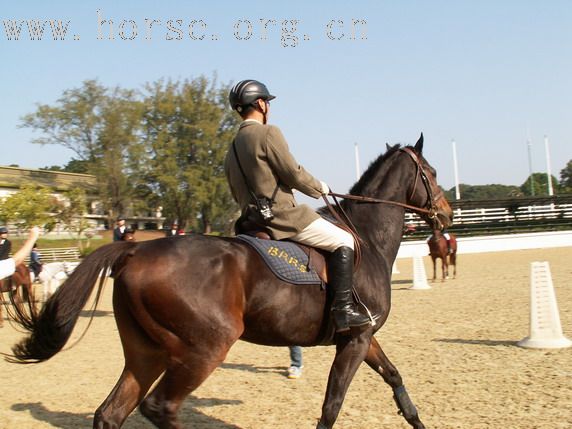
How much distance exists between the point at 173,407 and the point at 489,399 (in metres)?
3.56

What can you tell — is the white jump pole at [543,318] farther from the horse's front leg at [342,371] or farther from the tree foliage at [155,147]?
the tree foliage at [155,147]

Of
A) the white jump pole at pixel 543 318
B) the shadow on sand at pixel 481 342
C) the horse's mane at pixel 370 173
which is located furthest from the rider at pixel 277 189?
the shadow on sand at pixel 481 342

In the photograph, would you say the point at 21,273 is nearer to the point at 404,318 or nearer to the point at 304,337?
the point at 404,318

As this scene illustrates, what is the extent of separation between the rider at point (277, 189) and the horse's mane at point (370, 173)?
3.17ft

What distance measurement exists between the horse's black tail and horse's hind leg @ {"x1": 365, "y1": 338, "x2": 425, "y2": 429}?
2.54 metres

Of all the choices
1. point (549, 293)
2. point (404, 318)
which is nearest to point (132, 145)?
point (404, 318)

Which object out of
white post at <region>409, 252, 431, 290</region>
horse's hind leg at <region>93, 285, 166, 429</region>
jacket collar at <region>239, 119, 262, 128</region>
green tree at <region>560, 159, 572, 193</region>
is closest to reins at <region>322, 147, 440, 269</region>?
jacket collar at <region>239, 119, 262, 128</region>

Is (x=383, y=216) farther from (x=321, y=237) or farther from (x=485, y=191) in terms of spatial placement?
(x=485, y=191)

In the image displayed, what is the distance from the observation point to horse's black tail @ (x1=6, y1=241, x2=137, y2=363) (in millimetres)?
4496

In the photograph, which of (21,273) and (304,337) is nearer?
(304,337)

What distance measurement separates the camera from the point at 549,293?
8.93 m

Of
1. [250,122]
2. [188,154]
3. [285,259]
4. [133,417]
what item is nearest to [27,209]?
[188,154]

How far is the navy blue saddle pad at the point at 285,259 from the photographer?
185 inches

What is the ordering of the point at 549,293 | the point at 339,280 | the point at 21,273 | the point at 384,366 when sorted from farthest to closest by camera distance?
the point at 21,273, the point at 549,293, the point at 384,366, the point at 339,280
